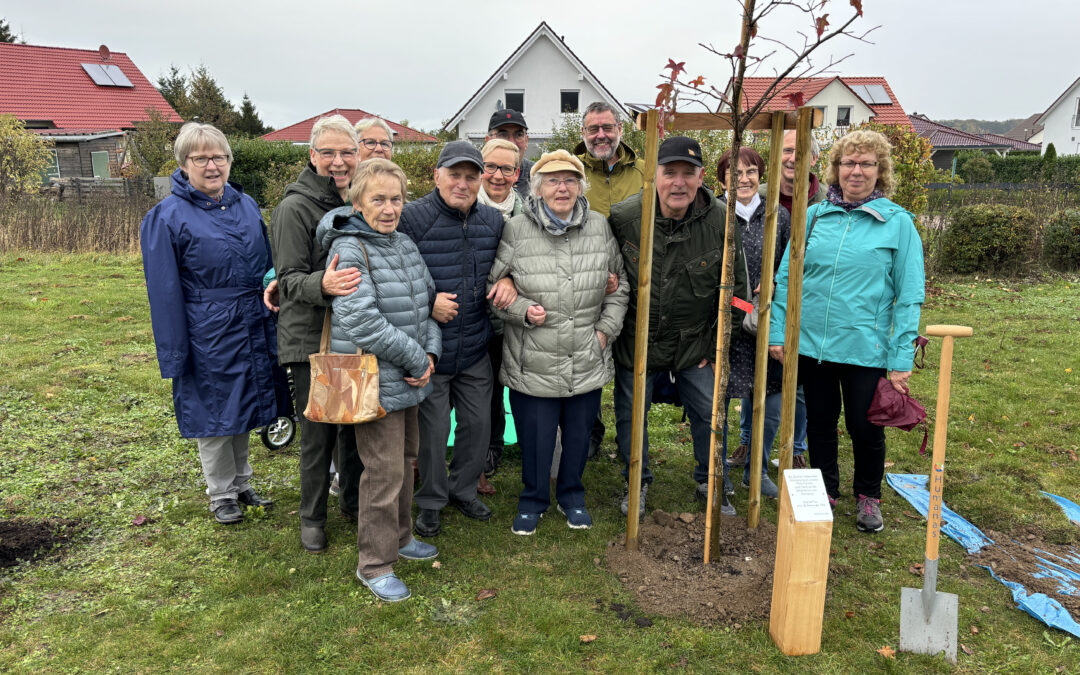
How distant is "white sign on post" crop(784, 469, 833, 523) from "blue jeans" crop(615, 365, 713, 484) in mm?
1056

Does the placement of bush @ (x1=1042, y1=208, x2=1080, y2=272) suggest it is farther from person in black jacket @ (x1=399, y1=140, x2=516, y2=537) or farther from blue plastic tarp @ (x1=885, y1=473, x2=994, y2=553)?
person in black jacket @ (x1=399, y1=140, x2=516, y2=537)

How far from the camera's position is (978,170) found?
3606 cm

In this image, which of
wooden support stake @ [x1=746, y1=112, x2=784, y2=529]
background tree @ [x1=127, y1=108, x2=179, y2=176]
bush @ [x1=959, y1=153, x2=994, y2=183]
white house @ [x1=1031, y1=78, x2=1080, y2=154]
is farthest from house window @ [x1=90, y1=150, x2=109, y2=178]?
white house @ [x1=1031, y1=78, x2=1080, y2=154]

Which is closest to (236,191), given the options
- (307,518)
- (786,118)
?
(307,518)

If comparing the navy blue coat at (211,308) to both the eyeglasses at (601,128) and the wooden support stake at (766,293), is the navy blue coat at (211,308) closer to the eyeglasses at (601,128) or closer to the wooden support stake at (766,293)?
the eyeglasses at (601,128)

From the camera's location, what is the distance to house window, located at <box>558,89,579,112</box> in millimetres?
33344

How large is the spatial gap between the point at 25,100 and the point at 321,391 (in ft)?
113

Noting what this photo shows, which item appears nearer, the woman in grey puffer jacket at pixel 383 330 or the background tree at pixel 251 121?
the woman in grey puffer jacket at pixel 383 330

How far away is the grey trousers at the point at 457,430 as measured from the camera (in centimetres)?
399

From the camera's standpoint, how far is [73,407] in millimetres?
6230

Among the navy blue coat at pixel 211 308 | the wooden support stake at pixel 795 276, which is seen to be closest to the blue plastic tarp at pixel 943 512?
the wooden support stake at pixel 795 276

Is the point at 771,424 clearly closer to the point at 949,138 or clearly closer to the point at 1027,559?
the point at 1027,559

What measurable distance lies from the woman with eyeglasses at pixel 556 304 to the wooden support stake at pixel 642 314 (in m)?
0.29

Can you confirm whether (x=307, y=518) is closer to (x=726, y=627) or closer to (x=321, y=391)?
(x=321, y=391)
